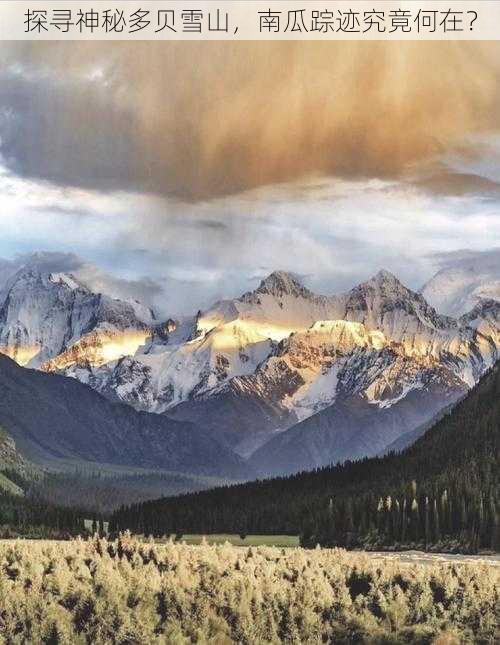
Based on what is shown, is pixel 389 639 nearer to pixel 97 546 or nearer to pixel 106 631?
pixel 106 631

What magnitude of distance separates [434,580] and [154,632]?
2487cm

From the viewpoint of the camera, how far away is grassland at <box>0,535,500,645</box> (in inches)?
3969

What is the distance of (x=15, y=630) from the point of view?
10056 centimetres

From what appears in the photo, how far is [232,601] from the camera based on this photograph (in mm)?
104750

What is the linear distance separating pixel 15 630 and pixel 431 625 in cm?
3109

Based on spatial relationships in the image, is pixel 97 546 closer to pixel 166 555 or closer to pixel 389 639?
pixel 166 555

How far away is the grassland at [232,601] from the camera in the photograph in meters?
101

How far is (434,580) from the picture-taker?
112 metres

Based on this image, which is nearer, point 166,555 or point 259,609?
point 259,609

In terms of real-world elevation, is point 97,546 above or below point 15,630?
above

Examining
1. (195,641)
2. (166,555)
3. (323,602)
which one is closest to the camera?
(195,641)

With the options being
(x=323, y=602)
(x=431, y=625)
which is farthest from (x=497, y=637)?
(x=323, y=602)

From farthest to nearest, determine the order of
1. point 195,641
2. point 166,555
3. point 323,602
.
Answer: point 166,555
point 323,602
point 195,641

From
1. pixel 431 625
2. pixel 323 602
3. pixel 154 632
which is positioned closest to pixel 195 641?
pixel 154 632
